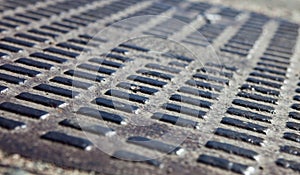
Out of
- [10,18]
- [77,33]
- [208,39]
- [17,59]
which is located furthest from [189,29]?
[17,59]

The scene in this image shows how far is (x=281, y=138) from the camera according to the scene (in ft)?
10.3

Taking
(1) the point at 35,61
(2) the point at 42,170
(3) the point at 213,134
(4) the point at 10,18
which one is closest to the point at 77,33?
(4) the point at 10,18

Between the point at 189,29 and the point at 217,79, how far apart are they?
4.75 feet

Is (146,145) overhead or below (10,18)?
below

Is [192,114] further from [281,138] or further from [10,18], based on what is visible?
[10,18]

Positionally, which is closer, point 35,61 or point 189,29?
point 35,61

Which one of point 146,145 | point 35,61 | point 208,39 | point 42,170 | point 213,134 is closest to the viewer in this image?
point 42,170

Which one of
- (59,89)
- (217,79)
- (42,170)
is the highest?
(217,79)

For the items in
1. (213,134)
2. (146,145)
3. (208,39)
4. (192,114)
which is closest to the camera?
(146,145)

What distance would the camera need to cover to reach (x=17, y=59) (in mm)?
3881

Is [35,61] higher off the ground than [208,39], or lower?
lower

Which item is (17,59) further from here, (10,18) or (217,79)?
(217,79)

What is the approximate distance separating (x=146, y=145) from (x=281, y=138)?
2.73 ft

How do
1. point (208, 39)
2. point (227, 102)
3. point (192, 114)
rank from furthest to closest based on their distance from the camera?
point (208, 39), point (227, 102), point (192, 114)
